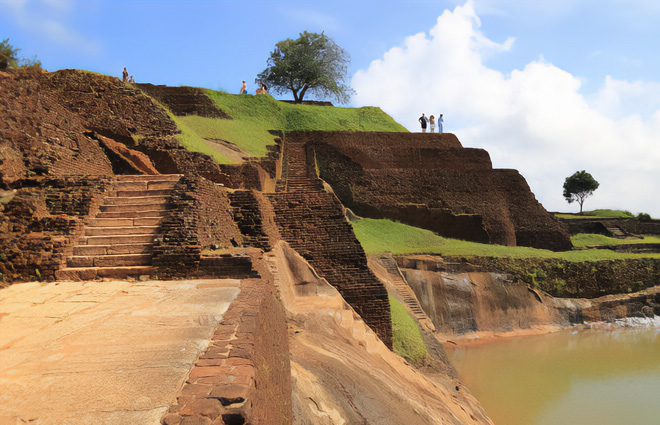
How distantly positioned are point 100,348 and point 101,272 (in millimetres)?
2750

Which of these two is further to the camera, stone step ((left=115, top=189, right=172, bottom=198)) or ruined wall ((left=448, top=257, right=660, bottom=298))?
ruined wall ((left=448, top=257, right=660, bottom=298))

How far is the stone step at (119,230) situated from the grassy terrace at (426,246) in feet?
27.6

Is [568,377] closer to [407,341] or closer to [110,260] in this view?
[407,341]

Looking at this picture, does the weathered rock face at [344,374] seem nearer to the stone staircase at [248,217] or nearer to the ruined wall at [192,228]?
the stone staircase at [248,217]

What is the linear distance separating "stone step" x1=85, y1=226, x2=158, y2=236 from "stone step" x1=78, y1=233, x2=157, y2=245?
0.37 ft

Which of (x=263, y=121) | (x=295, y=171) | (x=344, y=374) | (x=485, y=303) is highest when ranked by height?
(x=263, y=121)

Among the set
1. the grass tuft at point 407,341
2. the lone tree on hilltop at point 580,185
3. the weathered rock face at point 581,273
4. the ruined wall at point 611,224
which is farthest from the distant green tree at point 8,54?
the lone tree on hilltop at point 580,185

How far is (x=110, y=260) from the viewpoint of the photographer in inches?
205

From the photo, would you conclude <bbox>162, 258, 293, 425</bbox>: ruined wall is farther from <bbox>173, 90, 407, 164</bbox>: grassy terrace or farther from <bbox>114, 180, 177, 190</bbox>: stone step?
<bbox>173, 90, 407, 164</bbox>: grassy terrace

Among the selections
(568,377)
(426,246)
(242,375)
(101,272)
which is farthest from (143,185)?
(426,246)

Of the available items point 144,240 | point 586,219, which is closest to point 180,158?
point 144,240

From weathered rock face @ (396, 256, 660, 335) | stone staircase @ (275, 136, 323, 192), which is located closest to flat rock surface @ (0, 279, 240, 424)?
weathered rock face @ (396, 256, 660, 335)

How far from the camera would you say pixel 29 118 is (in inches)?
282

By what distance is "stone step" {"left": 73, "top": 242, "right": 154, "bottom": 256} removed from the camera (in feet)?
17.3
